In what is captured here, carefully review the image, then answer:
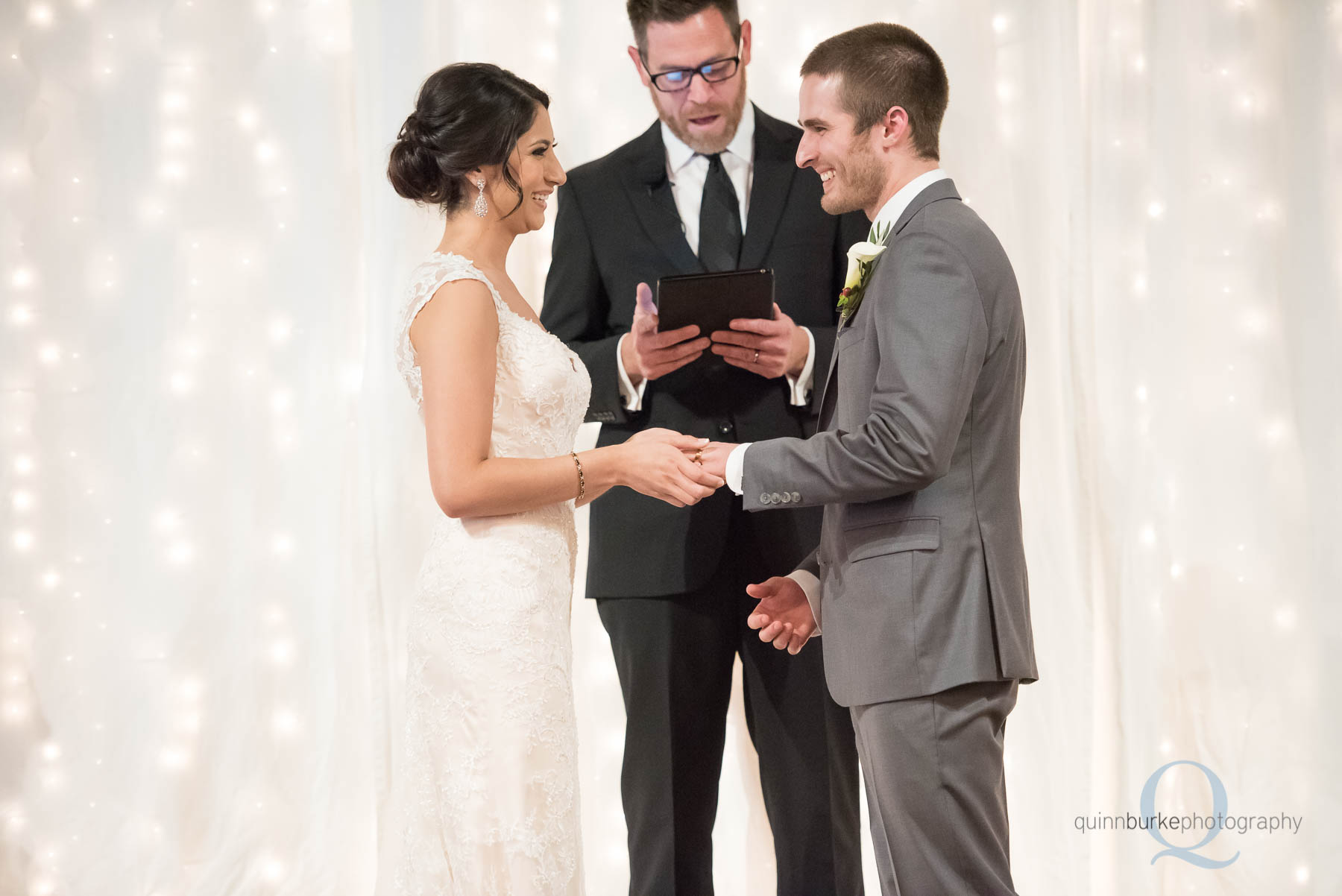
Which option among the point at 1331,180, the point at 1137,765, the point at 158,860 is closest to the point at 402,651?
the point at 158,860

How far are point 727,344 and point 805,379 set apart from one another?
229 mm

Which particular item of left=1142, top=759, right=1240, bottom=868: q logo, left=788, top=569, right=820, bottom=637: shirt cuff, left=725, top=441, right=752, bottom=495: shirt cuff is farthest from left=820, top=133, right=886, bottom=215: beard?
left=1142, top=759, right=1240, bottom=868: q logo

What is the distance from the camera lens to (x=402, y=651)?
3.27m

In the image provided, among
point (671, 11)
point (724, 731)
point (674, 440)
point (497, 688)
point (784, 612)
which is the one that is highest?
point (671, 11)

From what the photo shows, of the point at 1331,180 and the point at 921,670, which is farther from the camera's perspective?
the point at 1331,180

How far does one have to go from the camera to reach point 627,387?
245 centimetres

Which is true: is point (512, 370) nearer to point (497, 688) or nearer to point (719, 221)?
point (497, 688)

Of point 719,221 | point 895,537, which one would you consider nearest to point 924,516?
point 895,537

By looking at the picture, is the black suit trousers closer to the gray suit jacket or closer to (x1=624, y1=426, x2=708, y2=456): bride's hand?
(x1=624, y1=426, x2=708, y2=456): bride's hand

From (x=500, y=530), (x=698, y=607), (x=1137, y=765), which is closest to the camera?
(x=500, y=530)

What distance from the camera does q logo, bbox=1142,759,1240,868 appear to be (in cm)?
311

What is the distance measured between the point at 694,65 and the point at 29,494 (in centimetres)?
258

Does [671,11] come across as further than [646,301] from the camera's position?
Yes

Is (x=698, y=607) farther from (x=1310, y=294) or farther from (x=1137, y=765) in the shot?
(x=1310, y=294)
